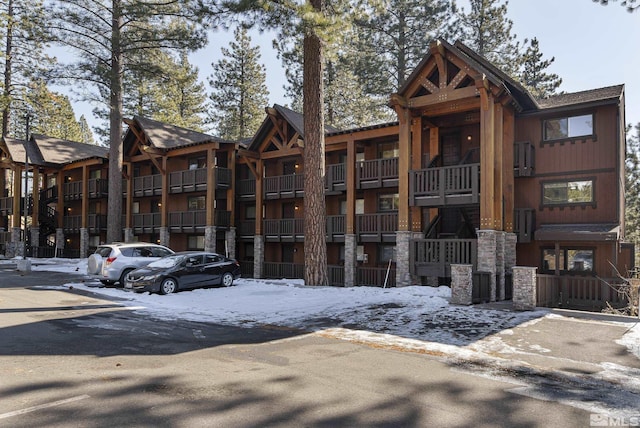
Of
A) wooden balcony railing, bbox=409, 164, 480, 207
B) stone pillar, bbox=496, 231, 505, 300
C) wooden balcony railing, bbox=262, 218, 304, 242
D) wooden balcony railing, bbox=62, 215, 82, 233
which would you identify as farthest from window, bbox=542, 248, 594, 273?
wooden balcony railing, bbox=62, 215, 82, 233

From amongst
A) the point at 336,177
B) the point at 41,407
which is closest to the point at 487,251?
the point at 336,177

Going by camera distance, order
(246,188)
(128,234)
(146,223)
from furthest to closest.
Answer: (128,234) → (146,223) → (246,188)

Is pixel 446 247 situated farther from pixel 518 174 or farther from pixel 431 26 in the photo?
pixel 431 26

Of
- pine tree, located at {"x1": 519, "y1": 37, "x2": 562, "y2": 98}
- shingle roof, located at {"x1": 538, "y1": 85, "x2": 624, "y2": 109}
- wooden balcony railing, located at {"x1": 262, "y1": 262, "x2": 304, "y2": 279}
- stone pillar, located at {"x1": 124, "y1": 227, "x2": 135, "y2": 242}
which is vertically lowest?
wooden balcony railing, located at {"x1": 262, "y1": 262, "x2": 304, "y2": 279}

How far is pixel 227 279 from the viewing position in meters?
19.0

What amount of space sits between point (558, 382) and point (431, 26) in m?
33.0

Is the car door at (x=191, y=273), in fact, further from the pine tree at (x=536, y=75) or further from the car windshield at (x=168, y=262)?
the pine tree at (x=536, y=75)

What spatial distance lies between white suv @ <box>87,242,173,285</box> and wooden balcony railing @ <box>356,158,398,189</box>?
10.4 m

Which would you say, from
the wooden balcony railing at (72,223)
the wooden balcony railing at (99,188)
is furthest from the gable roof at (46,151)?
the wooden balcony railing at (72,223)

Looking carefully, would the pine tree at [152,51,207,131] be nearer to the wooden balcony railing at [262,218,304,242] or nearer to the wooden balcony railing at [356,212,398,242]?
the wooden balcony railing at [262,218,304,242]

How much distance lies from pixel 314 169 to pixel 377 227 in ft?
16.4

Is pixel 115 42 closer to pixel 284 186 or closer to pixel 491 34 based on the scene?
pixel 284 186

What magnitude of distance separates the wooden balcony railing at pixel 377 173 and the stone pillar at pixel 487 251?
5.74m

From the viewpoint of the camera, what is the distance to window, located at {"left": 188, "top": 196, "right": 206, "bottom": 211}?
104 ft
